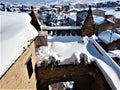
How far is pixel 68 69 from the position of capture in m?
11.1

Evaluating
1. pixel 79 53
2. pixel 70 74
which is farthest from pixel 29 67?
pixel 79 53

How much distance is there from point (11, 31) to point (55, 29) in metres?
7.50

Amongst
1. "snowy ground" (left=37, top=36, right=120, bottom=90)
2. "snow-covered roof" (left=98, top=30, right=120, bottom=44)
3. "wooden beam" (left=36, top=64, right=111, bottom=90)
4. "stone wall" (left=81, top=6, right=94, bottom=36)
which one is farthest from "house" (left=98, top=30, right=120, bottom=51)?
"wooden beam" (left=36, top=64, right=111, bottom=90)

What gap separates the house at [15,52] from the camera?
626 centimetres

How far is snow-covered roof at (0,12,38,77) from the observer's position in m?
6.18

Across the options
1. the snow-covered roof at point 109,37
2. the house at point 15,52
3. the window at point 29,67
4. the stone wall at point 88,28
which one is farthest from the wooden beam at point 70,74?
the snow-covered roof at point 109,37

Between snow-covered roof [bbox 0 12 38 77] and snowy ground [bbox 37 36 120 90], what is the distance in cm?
274

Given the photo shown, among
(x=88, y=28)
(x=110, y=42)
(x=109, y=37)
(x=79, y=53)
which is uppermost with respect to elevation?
(x=88, y=28)

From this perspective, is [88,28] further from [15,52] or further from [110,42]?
[110,42]

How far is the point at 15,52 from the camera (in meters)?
6.78

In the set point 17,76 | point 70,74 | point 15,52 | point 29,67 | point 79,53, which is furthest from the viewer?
point 79,53

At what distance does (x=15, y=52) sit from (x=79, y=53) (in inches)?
211

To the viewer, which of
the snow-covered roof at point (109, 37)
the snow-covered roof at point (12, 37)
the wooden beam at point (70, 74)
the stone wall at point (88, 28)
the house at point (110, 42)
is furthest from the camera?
the snow-covered roof at point (109, 37)

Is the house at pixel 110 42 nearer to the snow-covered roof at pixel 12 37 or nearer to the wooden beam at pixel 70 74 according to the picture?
the wooden beam at pixel 70 74
